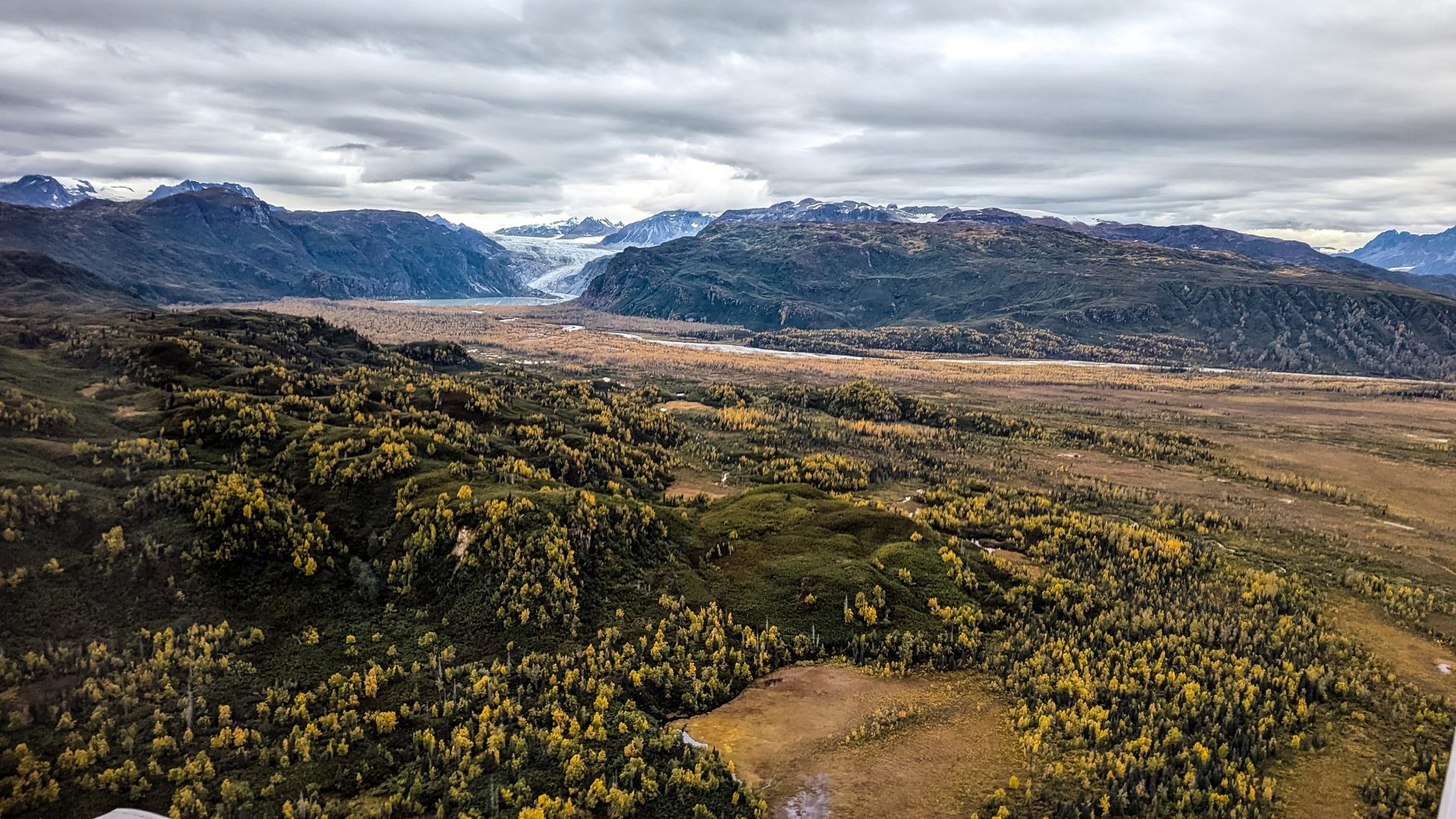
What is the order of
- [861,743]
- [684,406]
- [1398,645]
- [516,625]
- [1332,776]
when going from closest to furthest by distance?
1. [1332,776]
2. [861,743]
3. [516,625]
4. [1398,645]
5. [684,406]

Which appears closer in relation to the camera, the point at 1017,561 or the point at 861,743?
the point at 861,743

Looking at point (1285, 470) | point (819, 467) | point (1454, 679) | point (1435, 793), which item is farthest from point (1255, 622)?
point (1285, 470)

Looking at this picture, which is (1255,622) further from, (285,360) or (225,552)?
(285,360)

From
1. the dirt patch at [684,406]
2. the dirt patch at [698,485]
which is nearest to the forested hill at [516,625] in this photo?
the dirt patch at [698,485]

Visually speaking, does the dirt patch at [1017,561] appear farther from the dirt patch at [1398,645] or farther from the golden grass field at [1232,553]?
the dirt patch at [1398,645]

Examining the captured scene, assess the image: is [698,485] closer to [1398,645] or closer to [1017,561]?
[1017,561]

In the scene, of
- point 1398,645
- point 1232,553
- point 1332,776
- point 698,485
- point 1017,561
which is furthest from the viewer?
point 698,485

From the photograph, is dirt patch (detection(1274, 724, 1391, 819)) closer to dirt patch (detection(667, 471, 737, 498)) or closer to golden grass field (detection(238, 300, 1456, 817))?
golden grass field (detection(238, 300, 1456, 817))

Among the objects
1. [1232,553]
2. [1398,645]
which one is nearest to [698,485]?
[1232,553]

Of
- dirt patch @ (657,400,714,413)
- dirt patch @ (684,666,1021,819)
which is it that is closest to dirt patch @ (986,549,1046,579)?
dirt patch @ (684,666,1021,819)
